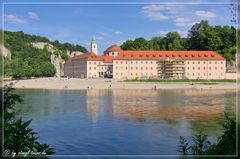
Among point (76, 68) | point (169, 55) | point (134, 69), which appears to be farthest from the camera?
point (76, 68)

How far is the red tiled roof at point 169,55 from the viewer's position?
299ft

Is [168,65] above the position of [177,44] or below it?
below

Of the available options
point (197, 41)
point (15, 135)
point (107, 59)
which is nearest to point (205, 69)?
point (197, 41)

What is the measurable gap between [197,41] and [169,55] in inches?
522

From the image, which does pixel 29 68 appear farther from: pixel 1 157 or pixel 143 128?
pixel 1 157

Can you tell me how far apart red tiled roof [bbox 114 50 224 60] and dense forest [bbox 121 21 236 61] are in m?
4.12

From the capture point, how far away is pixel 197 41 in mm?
101125

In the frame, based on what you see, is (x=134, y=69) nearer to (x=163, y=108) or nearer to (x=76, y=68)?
(x=76, y=68)

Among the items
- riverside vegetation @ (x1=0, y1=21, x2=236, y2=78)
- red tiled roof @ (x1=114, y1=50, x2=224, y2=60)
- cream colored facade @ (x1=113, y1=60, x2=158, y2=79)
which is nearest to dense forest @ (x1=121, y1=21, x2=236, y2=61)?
riverside vegetation @ (x1=0, y1=21, x2=236, y2=78)

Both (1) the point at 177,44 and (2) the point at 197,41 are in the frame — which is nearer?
(2) the point at 197,41

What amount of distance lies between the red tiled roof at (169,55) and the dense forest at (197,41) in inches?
162

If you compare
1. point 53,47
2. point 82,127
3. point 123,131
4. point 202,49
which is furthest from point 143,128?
point 53,47

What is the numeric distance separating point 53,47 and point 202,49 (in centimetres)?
6167

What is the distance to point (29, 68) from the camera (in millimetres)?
92875
